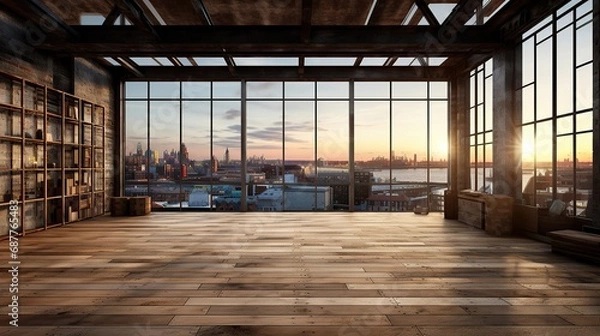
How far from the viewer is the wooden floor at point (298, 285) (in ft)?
8.91

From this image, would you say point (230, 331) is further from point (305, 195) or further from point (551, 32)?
point (305, 195)

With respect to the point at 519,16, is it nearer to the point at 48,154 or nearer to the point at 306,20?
the point at 306,20

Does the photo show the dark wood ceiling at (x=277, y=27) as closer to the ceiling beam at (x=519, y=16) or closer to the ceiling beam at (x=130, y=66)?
the ceiling beam at (x=519, y=16)

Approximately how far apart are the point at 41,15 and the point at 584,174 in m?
10.4

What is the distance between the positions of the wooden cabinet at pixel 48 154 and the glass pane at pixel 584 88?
10208 millimetres

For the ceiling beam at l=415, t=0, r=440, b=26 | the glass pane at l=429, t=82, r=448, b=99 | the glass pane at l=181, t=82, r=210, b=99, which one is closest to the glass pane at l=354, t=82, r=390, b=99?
the glass pane at l=429, t=82, r=448, b=99

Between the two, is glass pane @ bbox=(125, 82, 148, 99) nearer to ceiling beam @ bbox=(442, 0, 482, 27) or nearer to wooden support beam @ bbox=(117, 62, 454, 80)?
wooden support beam @ bbox=(117, 62, 454, 80)

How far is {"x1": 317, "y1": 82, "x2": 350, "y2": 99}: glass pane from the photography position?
10.3 meters

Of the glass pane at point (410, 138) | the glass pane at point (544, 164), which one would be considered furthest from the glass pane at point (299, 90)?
the glass pane at point (544, 164)

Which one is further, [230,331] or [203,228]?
[203,228]

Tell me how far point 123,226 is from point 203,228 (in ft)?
6.45

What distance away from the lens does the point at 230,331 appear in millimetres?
2586

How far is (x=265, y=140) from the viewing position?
1183 cm

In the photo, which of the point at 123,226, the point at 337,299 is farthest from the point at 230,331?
the point at 123,226
